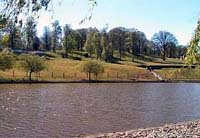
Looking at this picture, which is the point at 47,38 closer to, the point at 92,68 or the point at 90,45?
the point at 90,45

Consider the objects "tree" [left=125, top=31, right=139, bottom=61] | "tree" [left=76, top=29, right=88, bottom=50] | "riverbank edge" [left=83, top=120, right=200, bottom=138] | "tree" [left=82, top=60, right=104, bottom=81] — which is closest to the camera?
"riverbank edge" [left=83, top=120, right=200, bottom=138]

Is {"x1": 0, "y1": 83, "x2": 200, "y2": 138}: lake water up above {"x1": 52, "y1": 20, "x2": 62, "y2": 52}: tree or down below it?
below

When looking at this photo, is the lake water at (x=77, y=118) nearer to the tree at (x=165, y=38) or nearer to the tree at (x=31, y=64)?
the tree at (x=31, y=64)

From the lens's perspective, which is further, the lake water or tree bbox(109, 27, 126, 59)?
tree bbox(109, 27, 126, 59)

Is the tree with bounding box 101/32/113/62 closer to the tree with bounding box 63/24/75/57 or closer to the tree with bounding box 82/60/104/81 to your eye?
the tree with bounding box 63/24/75/57

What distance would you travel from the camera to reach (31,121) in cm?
4016

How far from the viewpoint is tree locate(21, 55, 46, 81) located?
119750 mm

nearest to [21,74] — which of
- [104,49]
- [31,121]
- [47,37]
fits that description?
[104,49]

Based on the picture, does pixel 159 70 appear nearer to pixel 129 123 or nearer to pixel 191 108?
pixel 191 108

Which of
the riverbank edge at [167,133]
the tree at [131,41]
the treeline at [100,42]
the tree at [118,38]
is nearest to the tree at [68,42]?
the treeline at [100,42]

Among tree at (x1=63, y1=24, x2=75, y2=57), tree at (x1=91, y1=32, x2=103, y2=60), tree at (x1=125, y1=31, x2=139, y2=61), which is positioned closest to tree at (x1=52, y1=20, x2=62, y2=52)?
tree at (x1=63, y1=24, x2=75, y2=57)

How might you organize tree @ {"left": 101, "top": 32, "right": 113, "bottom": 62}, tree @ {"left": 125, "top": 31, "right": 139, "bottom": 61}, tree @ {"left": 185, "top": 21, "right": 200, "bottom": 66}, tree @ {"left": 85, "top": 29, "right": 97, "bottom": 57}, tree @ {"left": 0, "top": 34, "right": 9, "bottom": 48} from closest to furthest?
1. tree @ {"left": 0, "top": 34, "right": 9, "bottom": 48}
2. tree @ {"left": 185, "top": 21, "right": 200, "bottom": 66}
3. tree @ {"left": 101, "top": 32, "right": 113, "bottom": 62}
4. tree @ {"left": 85, "top": 29, "right": 97, "bottom": 57}
5. tree @ {"left": 125, "top": 31, "right": 139, "bottom": 61}

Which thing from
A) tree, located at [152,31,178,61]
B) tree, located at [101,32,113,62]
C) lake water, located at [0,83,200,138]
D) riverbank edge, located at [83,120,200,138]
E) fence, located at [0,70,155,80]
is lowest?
lake water, located at [0,83,200,138]

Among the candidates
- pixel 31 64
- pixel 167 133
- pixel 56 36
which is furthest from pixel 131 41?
pixel 167 133
